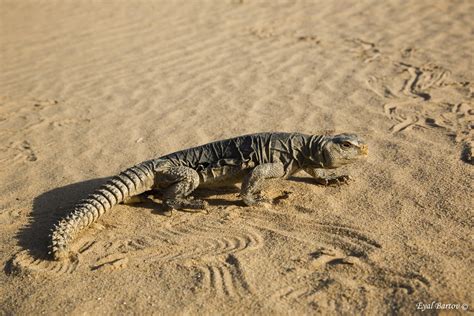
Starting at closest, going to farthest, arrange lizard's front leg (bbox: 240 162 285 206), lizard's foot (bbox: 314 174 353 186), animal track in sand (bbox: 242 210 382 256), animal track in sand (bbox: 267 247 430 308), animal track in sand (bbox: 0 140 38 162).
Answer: animal track in sand (bbox: 267 247 430 308) → animal track in sand (bbox: 242 210 382 256) → lizard's front leg (bbox: 240 162 285 206) → lizard's foot (bbox: 314 174 353 186) → animal track in sand (bbox: 0 140 38 162)

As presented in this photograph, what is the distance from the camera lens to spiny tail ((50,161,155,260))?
432 cm

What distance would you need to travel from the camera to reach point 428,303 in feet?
10.7

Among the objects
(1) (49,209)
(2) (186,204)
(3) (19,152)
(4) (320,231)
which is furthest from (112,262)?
(3) (19,152)

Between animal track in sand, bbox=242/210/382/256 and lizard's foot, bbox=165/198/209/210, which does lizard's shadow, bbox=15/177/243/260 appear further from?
animal track in sand, bbox=242/210/382/256

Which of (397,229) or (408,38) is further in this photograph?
(408,38)

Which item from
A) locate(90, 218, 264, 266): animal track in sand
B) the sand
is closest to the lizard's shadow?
the sand

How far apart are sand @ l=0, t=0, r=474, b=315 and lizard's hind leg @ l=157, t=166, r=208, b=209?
8.1 inches

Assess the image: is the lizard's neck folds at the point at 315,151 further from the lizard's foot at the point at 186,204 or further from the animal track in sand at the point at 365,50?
the animal track in sand at the point at 365,50

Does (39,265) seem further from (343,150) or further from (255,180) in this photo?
(343,150)

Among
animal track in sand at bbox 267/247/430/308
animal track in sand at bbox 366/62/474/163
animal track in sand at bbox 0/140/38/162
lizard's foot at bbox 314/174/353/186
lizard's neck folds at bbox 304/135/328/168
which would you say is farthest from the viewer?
animal track in sand at bbox 0/140/38/162

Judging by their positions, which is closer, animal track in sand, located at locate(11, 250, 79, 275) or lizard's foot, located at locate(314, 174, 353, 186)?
animal track in sand, located at locate(11, 250, 79, 275)

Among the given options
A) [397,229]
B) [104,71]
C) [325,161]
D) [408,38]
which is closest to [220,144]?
[325,161]

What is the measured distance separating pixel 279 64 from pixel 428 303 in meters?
6.99

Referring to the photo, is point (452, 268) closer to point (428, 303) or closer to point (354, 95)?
point (428, 303)
